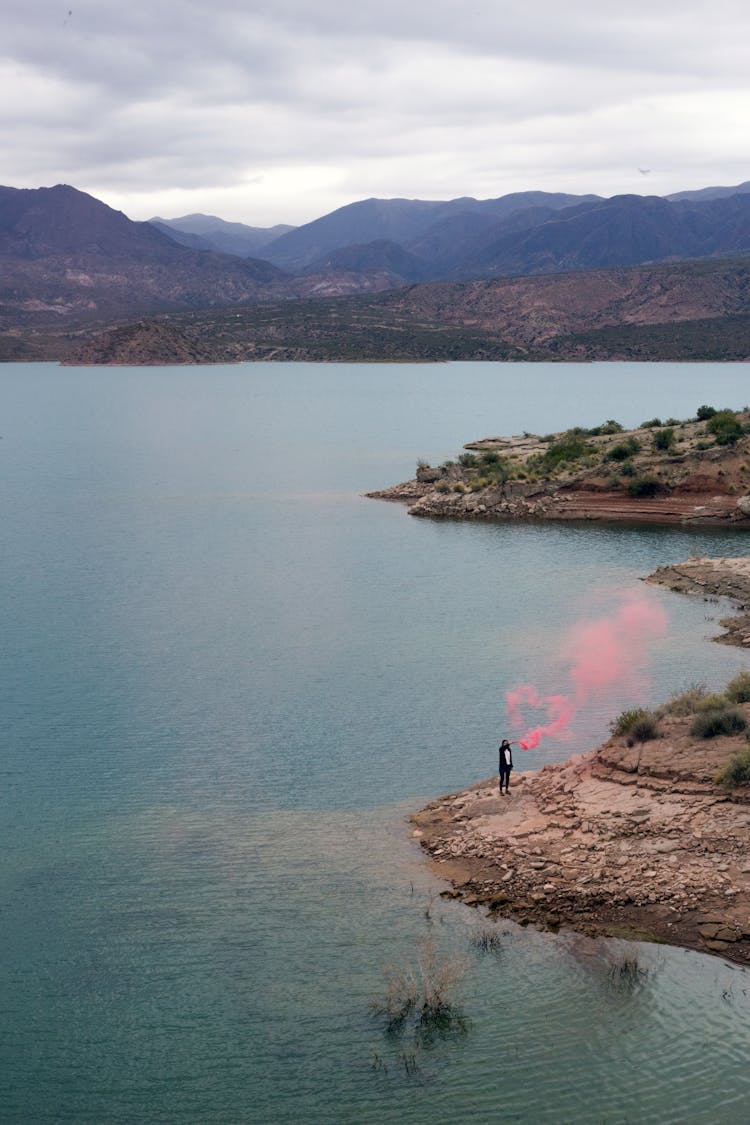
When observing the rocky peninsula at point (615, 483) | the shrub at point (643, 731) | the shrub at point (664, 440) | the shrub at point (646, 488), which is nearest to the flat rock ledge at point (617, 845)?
the shrub at point (643, 731)

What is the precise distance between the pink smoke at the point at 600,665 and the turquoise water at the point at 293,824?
1.72 feet

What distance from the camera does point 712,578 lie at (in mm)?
42625

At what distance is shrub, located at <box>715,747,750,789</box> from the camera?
831 inches

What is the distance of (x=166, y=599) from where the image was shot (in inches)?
1645

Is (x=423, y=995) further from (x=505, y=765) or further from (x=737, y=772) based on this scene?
(x=737, y=772)

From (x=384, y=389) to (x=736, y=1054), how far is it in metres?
140

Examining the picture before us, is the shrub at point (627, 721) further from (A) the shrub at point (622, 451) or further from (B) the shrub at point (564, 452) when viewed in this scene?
(B) the shrub at point (564, 452)

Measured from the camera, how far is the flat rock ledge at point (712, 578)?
40938 mm

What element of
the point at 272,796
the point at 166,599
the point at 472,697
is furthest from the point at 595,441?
the point at 272,796

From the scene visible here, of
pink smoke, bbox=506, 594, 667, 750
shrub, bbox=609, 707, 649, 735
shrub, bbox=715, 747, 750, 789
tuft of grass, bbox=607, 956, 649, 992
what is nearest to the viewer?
tuft of grass, bbox=607, 956, 649, 992

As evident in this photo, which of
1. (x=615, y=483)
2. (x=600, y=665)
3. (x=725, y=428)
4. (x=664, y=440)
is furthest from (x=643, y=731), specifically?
(x=725, y=428)

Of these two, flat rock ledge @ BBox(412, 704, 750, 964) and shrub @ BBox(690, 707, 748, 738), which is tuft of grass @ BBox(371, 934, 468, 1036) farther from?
shrub @ BBox(690, 707, 748, 738)

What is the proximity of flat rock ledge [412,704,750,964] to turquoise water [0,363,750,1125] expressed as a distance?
0.58 meters

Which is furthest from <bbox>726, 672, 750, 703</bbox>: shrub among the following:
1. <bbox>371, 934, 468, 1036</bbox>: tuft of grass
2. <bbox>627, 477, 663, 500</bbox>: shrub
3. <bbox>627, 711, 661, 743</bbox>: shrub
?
<bbox>627, 477, 663, 500</bbox>: shrub
